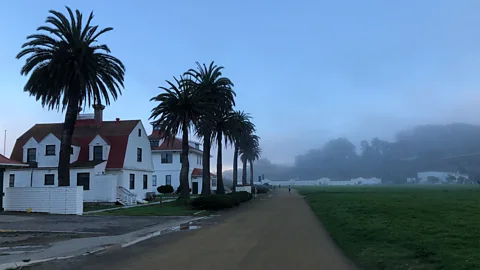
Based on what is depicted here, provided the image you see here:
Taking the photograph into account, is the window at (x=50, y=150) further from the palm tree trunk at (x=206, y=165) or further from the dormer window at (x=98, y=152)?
the palm tree trunk at (x=206, y=165)

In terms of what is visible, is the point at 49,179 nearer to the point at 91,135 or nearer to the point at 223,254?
the point at 91,135

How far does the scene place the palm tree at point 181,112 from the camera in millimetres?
39594

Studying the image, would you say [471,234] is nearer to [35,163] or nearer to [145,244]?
[145,244]

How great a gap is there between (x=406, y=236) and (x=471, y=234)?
2.00 metres

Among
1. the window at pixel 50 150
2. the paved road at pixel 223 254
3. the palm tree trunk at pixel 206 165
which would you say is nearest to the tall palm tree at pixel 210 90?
the palm tree trunk at pixel 206 165

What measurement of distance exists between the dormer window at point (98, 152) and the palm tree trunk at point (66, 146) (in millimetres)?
10418

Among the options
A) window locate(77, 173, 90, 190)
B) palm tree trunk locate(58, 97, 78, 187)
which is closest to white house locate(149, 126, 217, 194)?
window locate(77, 173, 90, 190)

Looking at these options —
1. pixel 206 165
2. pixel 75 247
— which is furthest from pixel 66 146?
pixel 75 247

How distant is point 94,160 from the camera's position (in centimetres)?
4109

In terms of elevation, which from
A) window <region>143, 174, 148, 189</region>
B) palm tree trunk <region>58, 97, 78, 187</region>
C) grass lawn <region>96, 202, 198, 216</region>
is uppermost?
palm tree trunk <region>58, 97, 78, 187</region>

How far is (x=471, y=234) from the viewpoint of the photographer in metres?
13.4

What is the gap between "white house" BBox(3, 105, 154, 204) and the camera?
3884 cm

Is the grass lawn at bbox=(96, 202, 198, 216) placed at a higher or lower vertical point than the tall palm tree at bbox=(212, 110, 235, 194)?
lower

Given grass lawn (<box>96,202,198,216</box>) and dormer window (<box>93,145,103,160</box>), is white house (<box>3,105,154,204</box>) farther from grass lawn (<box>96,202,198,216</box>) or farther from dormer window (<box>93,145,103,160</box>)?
grass lawn (<box>96,202,198,216</box>)
